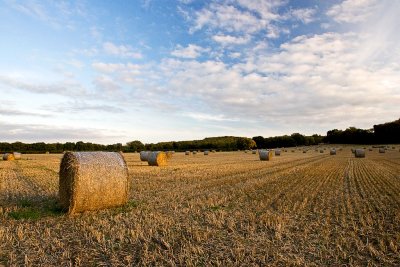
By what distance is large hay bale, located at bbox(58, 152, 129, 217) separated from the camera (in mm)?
8992

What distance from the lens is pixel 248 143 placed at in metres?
99.2

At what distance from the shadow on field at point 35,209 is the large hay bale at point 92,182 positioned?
0.31 meters

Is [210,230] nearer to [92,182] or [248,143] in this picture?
[92,182]

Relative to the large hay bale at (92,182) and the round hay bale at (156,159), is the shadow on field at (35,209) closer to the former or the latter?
the large hay bale at (92,182)

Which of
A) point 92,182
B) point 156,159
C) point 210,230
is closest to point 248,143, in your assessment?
point 156,159

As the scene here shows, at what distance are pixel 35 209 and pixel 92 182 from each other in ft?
5.35

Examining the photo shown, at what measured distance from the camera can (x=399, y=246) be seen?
6211mm

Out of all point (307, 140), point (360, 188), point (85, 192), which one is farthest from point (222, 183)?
point (307, 140)

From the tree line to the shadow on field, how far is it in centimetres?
7717

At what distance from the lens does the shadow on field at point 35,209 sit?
844 centimetres

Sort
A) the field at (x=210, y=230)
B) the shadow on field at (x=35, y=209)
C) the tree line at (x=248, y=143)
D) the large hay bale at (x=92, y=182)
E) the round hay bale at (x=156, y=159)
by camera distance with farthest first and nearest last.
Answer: the tree line at (x=248, y=143) → the round hay bale at (x=156, y=159) → the large hay bale at (x=92, y=182) → the shadow on field at (x=35, y=209) → the field at (x=210, y=230)

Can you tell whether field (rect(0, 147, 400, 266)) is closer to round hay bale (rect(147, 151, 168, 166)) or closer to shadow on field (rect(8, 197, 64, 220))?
shadow on field (rect(8, 197, 64, 220))

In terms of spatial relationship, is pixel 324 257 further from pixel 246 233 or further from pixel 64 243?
pixel 64 243

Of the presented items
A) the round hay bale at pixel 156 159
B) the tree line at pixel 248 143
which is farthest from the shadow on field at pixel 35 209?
the tree line at pixel 248 143
